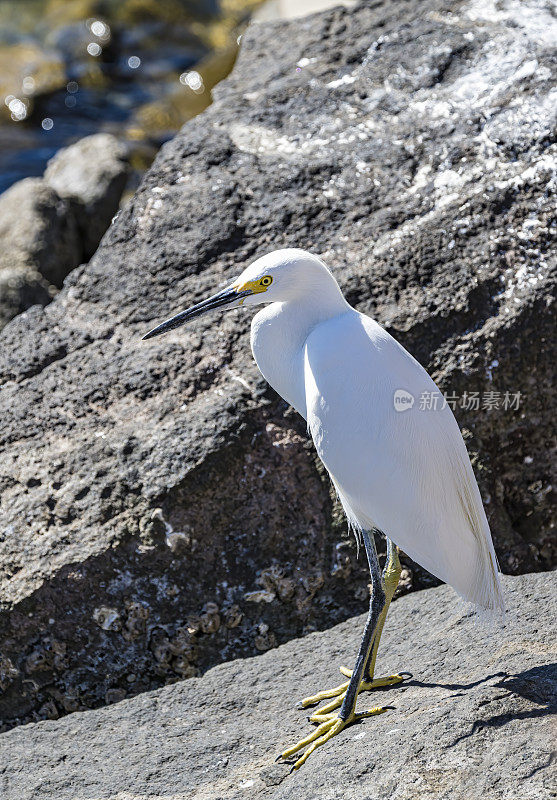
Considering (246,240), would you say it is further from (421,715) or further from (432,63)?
(421,715)

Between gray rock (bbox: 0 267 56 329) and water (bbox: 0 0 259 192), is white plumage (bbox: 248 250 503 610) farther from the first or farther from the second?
water (bbox: 0 0 259 192)

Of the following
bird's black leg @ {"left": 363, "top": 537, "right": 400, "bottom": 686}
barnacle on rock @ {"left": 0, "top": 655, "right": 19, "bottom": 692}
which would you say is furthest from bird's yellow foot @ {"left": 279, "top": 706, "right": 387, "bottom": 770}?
barnacle on rock @ {"left": 0, "top": 655, "right": 19, "bottom": 692}

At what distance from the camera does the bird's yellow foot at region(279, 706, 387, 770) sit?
264 centimetres

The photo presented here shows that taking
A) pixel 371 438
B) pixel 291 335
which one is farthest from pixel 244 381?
pixel 371 438

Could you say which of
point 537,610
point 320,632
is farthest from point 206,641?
point 537,610

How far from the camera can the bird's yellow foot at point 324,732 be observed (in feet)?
8.67

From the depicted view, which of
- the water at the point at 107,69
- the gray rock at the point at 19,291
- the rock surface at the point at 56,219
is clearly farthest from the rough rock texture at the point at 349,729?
the water at the point at 107,69

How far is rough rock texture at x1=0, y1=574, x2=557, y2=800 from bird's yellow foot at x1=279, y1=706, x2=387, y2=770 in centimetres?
3

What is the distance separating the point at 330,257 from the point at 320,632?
154cm

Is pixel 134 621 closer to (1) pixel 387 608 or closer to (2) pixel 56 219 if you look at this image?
(1) pixel 387 608

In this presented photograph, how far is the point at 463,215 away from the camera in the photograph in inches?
139

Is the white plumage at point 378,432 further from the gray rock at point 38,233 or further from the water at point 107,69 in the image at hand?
the water at point 107,69

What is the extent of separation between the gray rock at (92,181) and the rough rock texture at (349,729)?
4.69 metres

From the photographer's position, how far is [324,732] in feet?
8.92
